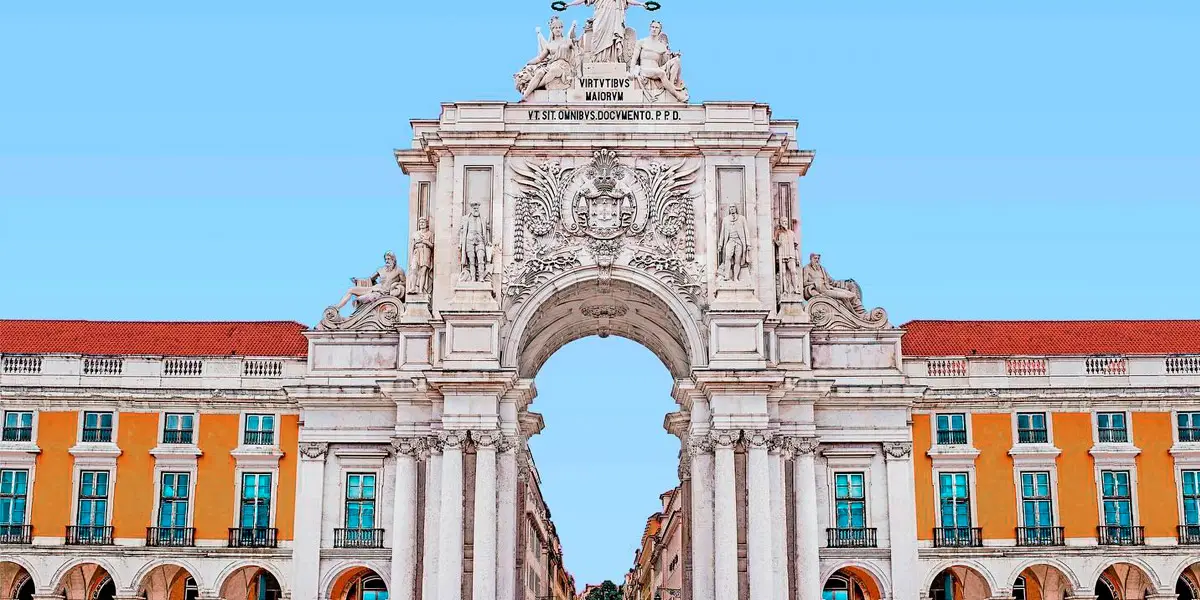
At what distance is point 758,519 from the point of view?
49.5 m

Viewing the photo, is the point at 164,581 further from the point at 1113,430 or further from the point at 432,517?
the point at 1113,430

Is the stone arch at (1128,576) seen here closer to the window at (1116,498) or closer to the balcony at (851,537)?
the window at (1116,498)

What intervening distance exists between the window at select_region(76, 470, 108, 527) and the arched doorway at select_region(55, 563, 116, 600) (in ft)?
7.58

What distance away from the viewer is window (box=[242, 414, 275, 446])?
53094mm

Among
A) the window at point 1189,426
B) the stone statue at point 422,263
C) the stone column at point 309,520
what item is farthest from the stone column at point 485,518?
the window at point 1189,426

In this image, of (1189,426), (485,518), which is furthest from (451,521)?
(1189,426)

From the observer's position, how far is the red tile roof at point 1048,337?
183ft

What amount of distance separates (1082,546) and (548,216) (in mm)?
21238

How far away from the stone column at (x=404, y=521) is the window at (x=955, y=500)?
17839 millimetres

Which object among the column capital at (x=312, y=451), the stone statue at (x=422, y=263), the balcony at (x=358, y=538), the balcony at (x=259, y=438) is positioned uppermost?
the stone statue at (x=422, y=263)

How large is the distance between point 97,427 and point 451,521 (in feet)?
43.3

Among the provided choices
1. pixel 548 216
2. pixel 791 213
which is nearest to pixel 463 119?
pixel 548 216

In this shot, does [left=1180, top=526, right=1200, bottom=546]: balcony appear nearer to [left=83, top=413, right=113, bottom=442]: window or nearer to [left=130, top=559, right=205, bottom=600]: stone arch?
[left=130, top=559, right=205, bottom=600]: stone arch

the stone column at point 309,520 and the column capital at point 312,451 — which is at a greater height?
the column capital at point 312,451
